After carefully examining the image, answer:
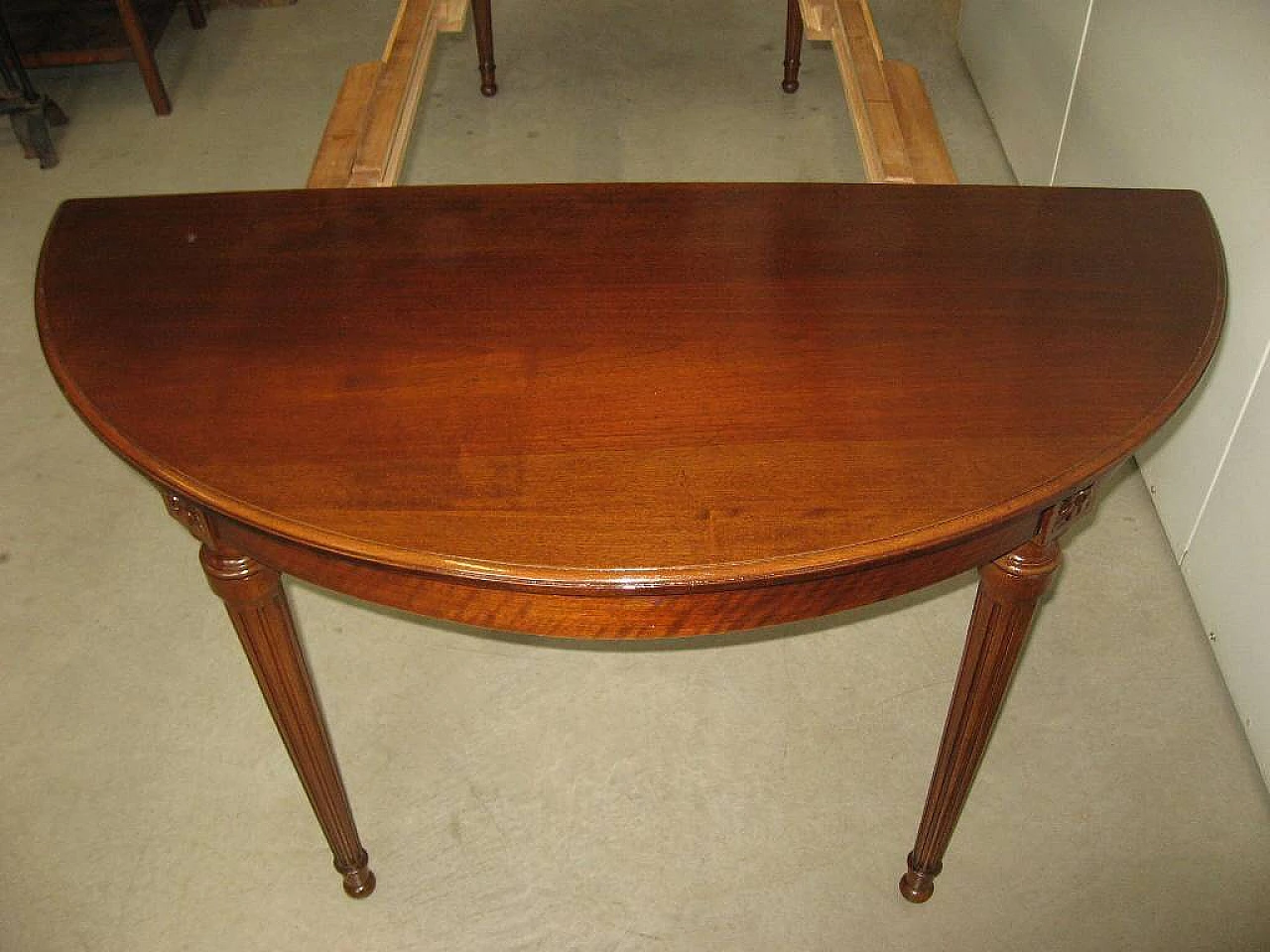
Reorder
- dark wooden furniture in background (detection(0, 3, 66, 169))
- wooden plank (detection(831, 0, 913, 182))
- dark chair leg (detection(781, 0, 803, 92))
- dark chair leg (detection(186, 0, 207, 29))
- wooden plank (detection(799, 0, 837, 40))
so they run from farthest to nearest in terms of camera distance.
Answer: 1. dark chair leg (detection(186, 0, 207, 29))
2. dark chair leg (detection(781, 0, 803, 92))
3. dark wooden furniture in background (detection(0, 3, 66, 169))
4. wooden plank (detection(799, 0, 837, 40))
5. wooden plank (detection(831, 0, 913, 182))

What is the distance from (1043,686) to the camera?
1.77 meters

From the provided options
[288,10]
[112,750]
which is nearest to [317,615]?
[112,750]

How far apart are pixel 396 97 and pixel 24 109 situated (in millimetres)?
1250

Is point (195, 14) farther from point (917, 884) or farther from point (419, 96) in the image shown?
point (917, 884)

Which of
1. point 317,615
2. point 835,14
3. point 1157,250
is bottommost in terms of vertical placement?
point 317,615

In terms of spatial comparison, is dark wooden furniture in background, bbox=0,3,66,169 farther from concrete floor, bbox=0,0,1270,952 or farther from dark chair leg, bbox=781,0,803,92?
dark chair leg, bbox=781,0,803,92

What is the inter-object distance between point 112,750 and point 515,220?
956mm

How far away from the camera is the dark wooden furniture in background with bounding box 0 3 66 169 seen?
2.80 metres

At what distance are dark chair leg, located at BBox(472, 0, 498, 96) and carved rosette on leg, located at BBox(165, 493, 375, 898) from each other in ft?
6.54

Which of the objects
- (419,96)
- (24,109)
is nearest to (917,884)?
(419,96)

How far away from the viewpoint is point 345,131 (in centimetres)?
197

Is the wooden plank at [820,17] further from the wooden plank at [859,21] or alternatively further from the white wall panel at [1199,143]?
the white wall panel at [1199,143]

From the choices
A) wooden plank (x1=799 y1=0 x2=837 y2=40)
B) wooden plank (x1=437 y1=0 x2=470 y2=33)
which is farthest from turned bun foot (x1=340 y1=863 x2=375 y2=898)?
wooden plank (x1=799 y1=0 x2=837 y2=40)

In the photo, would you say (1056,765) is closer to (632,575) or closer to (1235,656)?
(1235,656)
